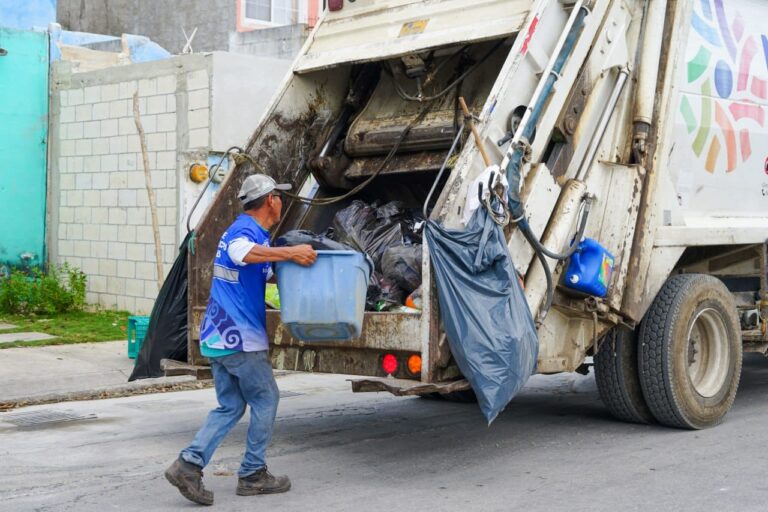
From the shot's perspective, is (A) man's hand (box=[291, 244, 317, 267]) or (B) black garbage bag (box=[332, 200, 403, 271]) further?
(B) black garbage bag (box=[332, 200, 403, 271])

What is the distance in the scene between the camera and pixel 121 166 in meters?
12.6

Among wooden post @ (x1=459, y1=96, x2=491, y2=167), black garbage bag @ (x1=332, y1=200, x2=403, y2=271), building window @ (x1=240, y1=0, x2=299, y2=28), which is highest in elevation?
building window @ (x1=240, y1=0, x2=299, y2=28)

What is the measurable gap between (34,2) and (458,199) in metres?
13.2

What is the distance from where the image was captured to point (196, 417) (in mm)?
7562

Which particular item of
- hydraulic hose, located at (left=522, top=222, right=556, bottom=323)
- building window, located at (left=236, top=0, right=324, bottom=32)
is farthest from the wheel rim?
building window, located at (left=236, top=0, right=324, bottom=32)

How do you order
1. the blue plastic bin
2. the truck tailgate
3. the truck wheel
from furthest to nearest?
1. the truck wheel
2. the truck tailgate
3. the blue plastic bin

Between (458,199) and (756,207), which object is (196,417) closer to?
(458,199)

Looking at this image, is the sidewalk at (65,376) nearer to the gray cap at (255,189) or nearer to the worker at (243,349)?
the worker at (243,349)

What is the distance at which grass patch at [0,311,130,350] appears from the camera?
10648 millimetres

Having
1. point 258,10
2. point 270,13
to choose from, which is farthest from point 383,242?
point 270,13

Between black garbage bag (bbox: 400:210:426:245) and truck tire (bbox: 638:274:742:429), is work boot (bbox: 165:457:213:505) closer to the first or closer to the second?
black garbage bag (bbox: 400:210:426:245)

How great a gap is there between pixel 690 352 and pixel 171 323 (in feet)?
10.5

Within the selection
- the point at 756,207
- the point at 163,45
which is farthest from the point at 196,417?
the point at 163,45

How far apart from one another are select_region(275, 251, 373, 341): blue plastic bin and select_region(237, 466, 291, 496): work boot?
0.73 metres
